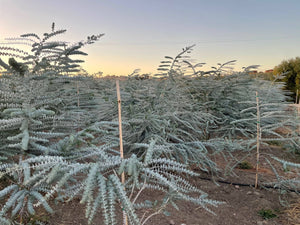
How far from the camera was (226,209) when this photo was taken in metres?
2.70

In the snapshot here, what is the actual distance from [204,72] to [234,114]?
1060 millimetres

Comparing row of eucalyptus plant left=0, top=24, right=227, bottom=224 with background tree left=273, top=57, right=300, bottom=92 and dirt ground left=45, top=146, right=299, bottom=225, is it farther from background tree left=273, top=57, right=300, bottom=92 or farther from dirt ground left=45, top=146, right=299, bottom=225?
background tree left=273, top=57, right=300, bottom=92

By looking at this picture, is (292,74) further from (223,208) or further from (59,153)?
(59,153)

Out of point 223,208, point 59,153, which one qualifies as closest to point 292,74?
point 223,208

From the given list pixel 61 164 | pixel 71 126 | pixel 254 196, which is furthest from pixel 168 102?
pixel 61 164

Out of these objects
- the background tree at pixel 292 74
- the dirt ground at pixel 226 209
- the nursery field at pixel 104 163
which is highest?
the background tree at pixel 292 74

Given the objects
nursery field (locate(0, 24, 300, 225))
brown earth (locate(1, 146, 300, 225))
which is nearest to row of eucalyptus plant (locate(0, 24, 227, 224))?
nursery field (locate(0, 24, 300, 225))

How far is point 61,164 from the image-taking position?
137cm

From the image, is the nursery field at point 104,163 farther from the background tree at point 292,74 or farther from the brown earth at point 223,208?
the background tree at point 292,74

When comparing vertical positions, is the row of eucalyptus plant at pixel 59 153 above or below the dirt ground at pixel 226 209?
above

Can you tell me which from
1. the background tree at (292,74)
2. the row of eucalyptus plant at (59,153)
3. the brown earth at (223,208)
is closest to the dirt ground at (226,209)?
the brown earth at (223,208)

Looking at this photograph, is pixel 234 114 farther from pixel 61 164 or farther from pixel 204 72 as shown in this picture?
pixel 61 164

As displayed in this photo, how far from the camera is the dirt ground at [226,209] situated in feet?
7.79

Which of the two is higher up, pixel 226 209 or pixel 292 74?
pixel 292 74
